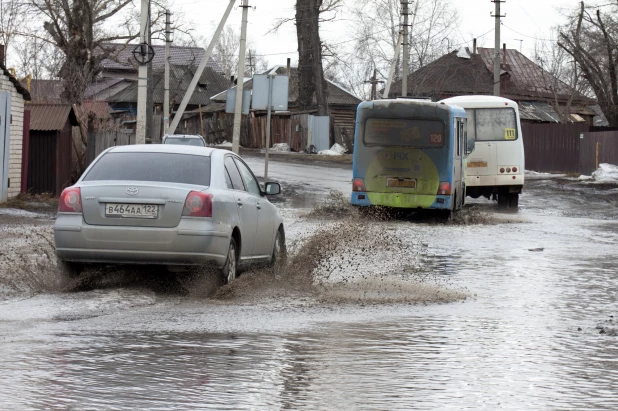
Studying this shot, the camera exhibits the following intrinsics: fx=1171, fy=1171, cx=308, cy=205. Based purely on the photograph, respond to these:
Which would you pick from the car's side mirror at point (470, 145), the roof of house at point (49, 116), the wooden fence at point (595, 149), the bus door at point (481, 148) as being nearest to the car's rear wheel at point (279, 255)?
the car's side mirror at point (470, 145)

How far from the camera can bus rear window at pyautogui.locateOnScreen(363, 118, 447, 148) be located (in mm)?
23203

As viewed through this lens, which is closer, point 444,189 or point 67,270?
point 67,270

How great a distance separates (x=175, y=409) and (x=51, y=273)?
18.9ft

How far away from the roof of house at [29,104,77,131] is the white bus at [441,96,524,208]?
939 cm

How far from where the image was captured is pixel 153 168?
10.8 metres

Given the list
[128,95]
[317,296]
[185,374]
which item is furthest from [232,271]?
[128,95]

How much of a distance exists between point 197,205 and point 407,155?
43.6 feet

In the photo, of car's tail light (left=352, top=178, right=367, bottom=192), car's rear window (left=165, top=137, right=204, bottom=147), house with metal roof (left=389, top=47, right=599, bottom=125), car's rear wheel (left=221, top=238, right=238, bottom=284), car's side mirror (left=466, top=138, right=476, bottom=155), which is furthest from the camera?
house with metal roof (left=389, top=47, right=599, bottom=125)

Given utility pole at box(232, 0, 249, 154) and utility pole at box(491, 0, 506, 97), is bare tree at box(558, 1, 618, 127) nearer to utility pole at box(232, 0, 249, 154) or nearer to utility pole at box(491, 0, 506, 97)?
utility pole at box(491, 0, 506, 97)

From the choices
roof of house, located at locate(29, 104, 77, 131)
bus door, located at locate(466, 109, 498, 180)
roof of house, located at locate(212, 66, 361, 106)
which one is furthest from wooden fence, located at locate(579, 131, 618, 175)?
roof of house, located at locate(212, 66, 361, 106)

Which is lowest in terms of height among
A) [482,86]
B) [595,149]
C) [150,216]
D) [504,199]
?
[504,199]

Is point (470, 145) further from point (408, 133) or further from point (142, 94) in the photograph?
point (142, 94)

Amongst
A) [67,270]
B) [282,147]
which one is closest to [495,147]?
[67,270]

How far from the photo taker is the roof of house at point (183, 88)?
317ft
